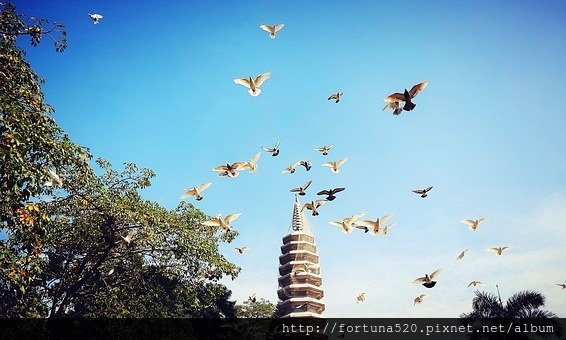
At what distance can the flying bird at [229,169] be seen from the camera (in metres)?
10.2

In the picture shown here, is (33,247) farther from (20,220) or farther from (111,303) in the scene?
(111,303)

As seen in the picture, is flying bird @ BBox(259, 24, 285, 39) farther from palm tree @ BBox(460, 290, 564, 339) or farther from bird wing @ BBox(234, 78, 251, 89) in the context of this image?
palm tree @ BBox(460, 290, 564, 339)

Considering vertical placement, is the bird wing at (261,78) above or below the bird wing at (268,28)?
below

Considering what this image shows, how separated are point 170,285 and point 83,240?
4.87 m

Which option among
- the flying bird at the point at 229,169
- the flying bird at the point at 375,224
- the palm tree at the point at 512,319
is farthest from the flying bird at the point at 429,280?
the palm tree at the point at 512,319

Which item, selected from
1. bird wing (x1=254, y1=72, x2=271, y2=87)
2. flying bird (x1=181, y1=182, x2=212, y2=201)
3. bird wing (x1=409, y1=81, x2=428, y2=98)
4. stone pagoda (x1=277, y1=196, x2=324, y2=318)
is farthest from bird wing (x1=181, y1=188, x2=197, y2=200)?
stone pagoda (x1=277, y1=196, x2=324, y2=318)

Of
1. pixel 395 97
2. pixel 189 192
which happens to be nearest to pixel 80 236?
pixel 189 192

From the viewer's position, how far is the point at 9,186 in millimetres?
12391

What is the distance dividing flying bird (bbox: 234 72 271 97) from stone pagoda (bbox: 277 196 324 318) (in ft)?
65.3

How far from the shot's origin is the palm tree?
22031 mm

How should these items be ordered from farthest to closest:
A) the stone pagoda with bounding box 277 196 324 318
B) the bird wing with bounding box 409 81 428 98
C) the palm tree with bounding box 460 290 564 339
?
the stone pagoda with bounding box 277 196 324 318 → the palm tree with bounding box 460 290 564 339 → the bird wing with bounding box 409 81 428 98

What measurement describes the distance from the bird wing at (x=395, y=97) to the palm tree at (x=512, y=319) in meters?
19.8

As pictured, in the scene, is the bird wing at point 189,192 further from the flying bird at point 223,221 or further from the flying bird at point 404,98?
the flying bird at point 404,98

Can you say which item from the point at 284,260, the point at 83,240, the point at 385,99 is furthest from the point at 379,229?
the point at 284,260
